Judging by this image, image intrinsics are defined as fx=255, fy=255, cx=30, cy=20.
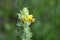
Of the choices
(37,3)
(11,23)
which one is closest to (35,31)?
(37,3)

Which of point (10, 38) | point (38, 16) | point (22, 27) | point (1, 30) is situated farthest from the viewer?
point (1, 30)

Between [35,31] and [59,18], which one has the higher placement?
[59,18]

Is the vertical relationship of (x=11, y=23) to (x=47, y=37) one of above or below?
above

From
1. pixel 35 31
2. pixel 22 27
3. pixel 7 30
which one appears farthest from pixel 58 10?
pixel 22 27

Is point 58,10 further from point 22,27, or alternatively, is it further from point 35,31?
point 22,27

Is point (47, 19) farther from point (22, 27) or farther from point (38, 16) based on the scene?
point (22, 27)

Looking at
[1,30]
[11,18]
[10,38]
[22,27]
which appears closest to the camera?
[22,27]

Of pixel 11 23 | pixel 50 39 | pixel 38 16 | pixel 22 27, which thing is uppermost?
pixel 11 23

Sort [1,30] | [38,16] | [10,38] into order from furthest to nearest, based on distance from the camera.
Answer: [1,30], [38,16], [10,38]

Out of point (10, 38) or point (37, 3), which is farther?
point (37, 3)
